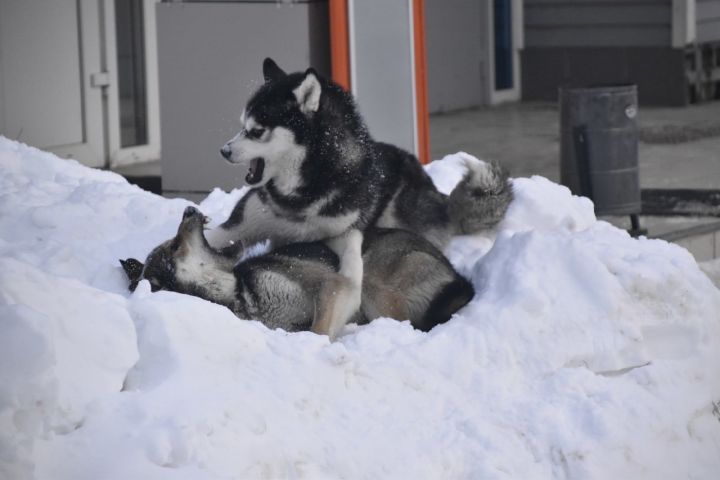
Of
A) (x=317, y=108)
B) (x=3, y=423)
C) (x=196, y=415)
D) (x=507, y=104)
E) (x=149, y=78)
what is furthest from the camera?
(x=507, y=104)

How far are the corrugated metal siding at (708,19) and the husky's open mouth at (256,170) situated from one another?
11.9 m

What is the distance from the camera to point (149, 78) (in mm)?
11688

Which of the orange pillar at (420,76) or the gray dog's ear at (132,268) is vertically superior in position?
A: the orange pillar at (420,76)

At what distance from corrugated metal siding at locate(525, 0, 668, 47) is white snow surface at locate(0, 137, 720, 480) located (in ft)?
33.4

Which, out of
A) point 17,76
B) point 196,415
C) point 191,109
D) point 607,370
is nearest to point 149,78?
Answer: point 17,76

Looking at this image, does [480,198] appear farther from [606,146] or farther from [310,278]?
[606,146]

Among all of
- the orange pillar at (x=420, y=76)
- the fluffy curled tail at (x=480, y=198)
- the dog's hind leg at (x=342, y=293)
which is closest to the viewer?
the dog's hind leg at (x=342, y=293)

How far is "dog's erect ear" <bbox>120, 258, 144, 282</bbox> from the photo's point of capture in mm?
5266

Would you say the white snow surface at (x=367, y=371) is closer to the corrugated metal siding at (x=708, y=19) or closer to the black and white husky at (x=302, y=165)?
the black and white husky at (x=302, y=165)

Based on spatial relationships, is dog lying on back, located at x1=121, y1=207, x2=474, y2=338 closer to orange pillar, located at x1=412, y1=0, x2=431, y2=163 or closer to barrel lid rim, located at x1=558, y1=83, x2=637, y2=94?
barrel lid rim, located at x1=558, y1=83, x2=637, y2=94

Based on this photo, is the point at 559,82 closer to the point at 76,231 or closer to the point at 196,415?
the point at 76,231

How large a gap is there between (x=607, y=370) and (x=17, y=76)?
→ 22.0 ft

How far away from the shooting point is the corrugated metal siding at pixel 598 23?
16.0 m

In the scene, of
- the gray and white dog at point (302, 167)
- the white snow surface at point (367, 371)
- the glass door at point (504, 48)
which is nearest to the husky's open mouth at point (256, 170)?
the gray and white dog at point (302, 167)
